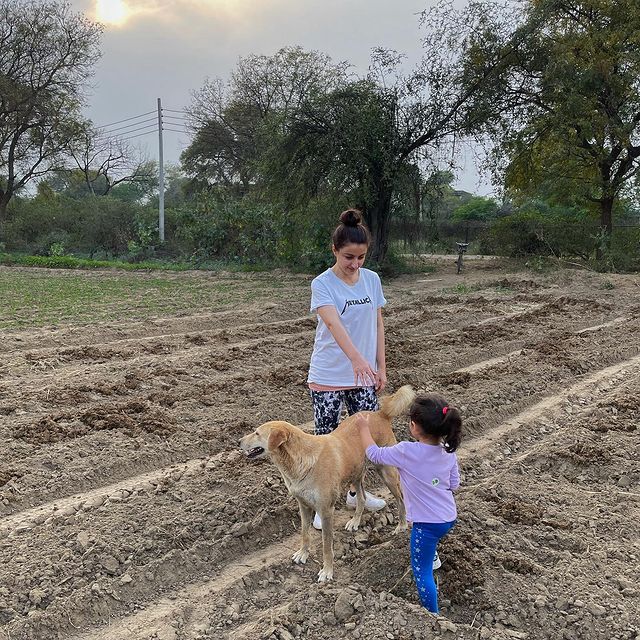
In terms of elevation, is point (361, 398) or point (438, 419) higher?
point (438, 419)

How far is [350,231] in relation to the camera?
3.44m

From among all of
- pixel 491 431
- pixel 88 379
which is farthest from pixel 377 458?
pixel 88 379

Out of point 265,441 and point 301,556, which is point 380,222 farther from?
point 265,441

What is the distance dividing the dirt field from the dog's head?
32.2 inches

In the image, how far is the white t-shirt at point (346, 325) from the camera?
3631 millimetres

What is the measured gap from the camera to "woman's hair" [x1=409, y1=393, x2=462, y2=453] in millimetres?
2875

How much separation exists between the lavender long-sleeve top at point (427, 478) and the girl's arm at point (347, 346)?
551mm

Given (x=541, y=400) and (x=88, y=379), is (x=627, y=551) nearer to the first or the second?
(x=541, y=400)

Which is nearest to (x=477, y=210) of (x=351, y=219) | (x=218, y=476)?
(x=218, y=476)

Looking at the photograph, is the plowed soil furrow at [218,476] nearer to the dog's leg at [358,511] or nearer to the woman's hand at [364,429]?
the dog's leg at [358,511]

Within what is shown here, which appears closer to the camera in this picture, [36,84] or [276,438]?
[276,438]

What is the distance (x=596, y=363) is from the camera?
8320 millimetres

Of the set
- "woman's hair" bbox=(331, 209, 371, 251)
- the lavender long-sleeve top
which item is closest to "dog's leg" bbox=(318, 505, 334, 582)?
the lavender long-sleeve top

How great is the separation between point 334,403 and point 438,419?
1.14m
